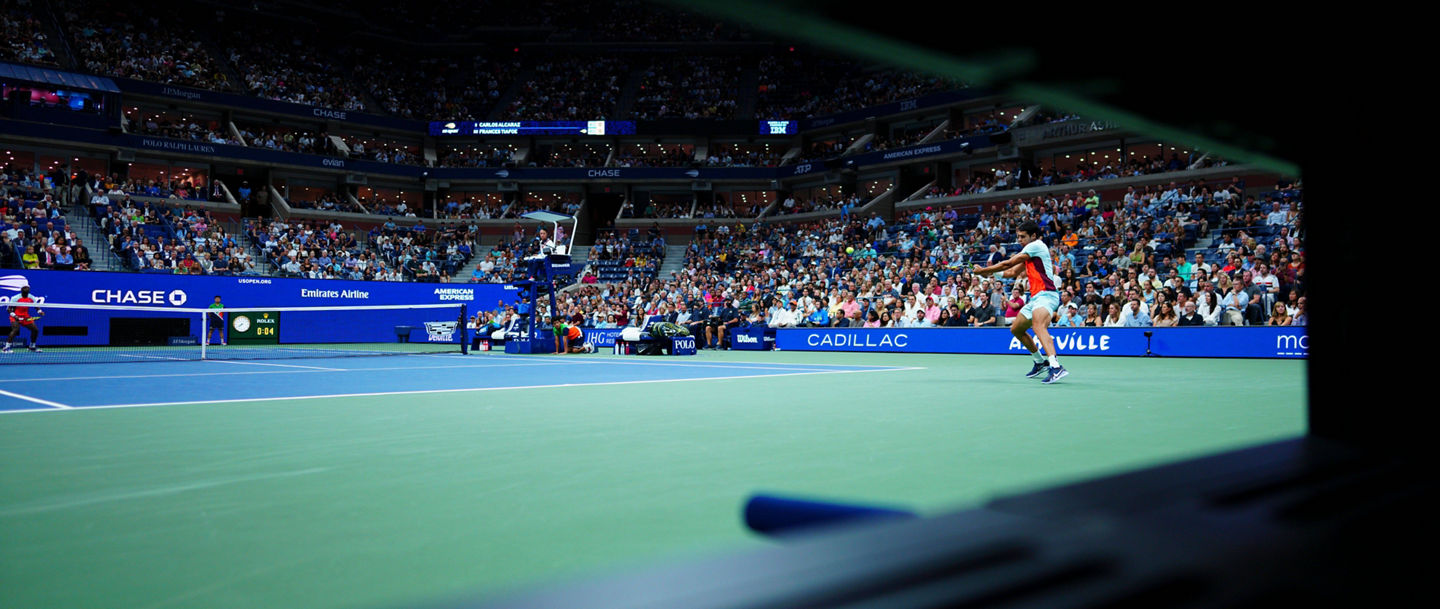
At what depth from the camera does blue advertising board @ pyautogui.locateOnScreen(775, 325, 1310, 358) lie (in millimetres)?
16922

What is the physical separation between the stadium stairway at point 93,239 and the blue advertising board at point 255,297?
269cm

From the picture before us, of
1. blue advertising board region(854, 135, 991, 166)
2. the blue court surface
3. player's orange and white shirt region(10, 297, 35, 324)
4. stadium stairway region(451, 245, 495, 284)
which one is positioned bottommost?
the blue court surface

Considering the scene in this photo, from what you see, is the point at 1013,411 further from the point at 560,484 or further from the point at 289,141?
the point at 289,141

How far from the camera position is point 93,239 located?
32.3 metres

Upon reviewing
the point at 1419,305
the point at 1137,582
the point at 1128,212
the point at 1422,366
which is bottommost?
the point at 1137,582

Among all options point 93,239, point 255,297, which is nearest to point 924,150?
point 255,297

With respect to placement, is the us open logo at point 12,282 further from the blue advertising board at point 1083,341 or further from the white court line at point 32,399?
the blue advertising board at point 1083,341

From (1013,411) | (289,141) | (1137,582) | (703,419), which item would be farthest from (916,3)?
(289,141)

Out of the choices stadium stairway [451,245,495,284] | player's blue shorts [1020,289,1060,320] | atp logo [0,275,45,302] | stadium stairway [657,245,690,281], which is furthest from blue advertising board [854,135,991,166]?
atp logo [0,275,45,302]

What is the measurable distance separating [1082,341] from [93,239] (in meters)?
33.2

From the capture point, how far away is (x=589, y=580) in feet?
2.62

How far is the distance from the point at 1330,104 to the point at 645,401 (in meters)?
6.37

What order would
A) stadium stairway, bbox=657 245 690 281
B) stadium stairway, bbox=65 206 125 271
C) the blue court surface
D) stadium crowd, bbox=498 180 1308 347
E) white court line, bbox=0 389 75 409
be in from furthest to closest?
stadium stairway, bbox=657 245 690 281 < stadium stairway, bbox=65 206 125 271 < stadium crowd, bbox=498 180 1308 347 < the blue court surface < white court line, bbox=0 389 75 409

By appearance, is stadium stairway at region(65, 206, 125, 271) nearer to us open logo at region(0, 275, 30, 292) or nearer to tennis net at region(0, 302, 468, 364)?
tennis net at region(0, 302, 468, 364)
